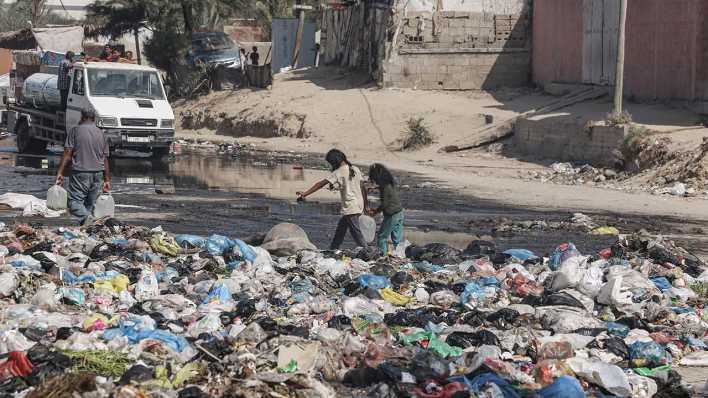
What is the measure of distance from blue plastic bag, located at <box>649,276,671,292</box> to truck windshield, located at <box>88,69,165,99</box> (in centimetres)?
1428

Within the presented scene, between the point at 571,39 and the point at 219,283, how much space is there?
21675mm

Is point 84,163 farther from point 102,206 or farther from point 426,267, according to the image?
point 426,267

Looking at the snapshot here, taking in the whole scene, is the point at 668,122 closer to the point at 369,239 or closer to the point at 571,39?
the point at 571,39

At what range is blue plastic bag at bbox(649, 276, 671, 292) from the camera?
10.7 metres

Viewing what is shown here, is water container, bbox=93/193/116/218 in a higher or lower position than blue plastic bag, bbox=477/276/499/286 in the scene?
higher

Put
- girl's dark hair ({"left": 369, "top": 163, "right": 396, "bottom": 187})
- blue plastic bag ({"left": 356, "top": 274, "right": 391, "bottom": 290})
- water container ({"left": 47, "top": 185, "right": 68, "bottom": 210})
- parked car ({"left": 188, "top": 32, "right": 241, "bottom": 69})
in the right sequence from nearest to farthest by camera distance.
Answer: blue plastic bag ({"left": 356, "top": 274, "right": 391, "bottom": 290}), girl's dark hair ({"left": 369, "top": 163, "right": 396, "bottom": 187}), water container ({"left": 47, "top": 185, "right": 68, "bottom": 210}), parked car ({"left": 188, "top": 32, "right": 241, "bottom": 69})

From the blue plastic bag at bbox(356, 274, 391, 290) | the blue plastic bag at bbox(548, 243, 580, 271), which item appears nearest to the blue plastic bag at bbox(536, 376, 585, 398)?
the blue plastic bag at bbox(356, 274, 391, 290)

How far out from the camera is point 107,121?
21.9 m

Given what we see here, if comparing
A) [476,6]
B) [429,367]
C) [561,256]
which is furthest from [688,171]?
[476,6]

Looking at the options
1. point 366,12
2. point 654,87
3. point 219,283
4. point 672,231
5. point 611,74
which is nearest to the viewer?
point 219,283

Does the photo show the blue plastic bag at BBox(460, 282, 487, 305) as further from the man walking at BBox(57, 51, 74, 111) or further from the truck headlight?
the man walking at BBox(57, 51, 74, 111)

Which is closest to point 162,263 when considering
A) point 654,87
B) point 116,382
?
point 116,382

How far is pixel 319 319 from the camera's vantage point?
29.6 feet

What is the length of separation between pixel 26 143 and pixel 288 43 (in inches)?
680
